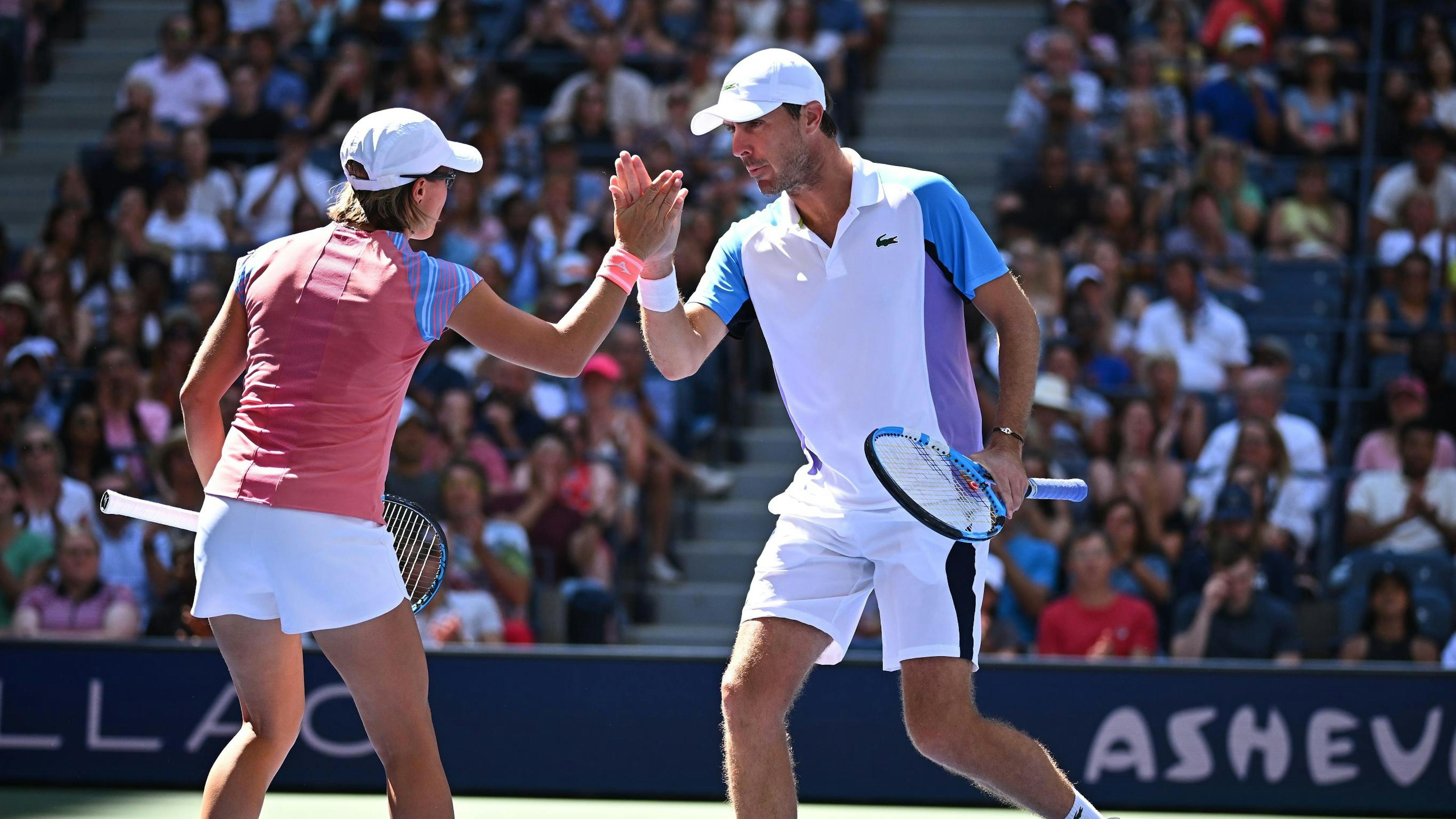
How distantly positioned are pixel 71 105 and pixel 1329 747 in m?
10.3

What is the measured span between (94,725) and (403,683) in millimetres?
3290

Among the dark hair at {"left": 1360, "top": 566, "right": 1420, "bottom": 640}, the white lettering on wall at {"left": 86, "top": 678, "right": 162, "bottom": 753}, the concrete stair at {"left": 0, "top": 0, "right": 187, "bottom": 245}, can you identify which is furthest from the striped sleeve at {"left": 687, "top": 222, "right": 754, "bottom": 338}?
the concrete stair at {"left": 0, "top": 0, "right": 187, "bottom": 245}

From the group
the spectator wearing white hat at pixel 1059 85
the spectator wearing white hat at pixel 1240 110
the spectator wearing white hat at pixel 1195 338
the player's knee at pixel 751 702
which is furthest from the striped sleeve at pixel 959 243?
the spectator wearing white hat at pixel 1240 110

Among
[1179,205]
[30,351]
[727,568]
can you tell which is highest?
[1179,205]

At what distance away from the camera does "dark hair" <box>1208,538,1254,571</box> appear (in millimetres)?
7031

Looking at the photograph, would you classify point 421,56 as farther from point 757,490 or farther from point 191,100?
point 757,490

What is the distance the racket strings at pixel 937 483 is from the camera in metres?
3.67

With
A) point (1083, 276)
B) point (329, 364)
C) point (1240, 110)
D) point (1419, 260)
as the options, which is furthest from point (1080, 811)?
Answer: point (1240, 110)

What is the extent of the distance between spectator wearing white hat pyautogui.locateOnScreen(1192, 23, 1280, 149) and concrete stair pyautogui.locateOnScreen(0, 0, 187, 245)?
7.61 metres

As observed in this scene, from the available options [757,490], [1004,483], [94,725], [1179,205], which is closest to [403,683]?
[1004,483]

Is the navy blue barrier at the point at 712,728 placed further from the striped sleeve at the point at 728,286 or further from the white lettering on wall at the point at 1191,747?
the striped sleeve at the point at 728,286

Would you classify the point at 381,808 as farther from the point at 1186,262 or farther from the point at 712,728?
the point at 1186,262

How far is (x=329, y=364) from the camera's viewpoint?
3.60 m

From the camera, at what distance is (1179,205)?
999cm
